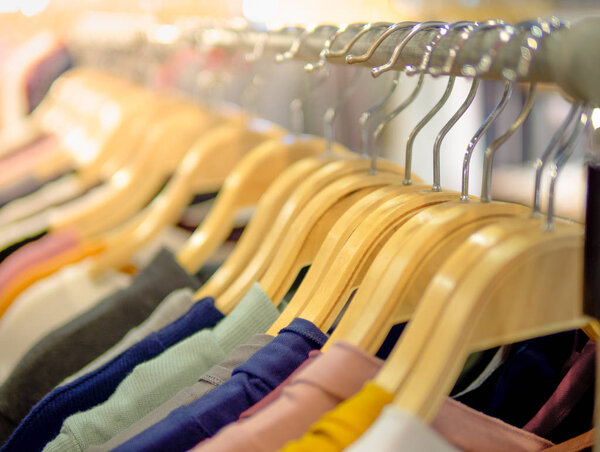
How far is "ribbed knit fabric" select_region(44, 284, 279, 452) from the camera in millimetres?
555

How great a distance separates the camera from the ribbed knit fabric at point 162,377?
21.9 inches

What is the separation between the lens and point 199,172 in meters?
1.01

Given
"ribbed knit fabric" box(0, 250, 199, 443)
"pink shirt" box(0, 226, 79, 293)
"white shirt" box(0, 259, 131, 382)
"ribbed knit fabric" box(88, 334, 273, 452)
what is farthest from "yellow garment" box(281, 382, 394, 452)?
"pink shirt" box(0, 226, 79, 293)

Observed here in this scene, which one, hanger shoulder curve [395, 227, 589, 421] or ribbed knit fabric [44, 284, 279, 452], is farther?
ribbed knit fabric [44, 284, 279, 452]

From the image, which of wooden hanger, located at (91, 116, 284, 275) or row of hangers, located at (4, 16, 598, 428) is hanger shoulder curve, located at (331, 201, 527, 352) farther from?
wooden hanger, located at (91, 116, 284, 275)

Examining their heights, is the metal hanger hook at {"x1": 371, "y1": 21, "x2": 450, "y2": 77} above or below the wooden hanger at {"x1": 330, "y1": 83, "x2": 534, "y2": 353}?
above

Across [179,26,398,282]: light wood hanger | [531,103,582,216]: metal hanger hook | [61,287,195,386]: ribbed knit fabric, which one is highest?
[531,103,582,216]: metal hanger hook

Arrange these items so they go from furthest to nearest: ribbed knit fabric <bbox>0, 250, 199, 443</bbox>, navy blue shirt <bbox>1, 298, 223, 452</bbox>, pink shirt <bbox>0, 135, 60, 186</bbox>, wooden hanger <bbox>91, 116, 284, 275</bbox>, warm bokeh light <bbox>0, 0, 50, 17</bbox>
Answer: warm bokeh light <bbox>0, 0, 50, 17</bbox> → pink shirt <bbox>0, 135, 60, 186</bbox> → wooden hanger <bbox>91, 116, 284, 275</bbox> → ribbed knit fabric <bbox>0, 250, 199, 443</bbox> → navy blue shirt <bbox>1, 298, 223, 452</bbox>

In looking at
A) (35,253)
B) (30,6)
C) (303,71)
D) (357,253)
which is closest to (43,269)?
(35,253)

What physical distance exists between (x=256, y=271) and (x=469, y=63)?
34 cm

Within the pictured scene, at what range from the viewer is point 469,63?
1.53 feet

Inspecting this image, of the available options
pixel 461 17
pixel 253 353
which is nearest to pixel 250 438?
pixel 253 353

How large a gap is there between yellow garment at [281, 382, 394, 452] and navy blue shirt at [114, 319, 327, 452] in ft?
0.28

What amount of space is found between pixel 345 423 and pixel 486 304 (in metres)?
0.12
